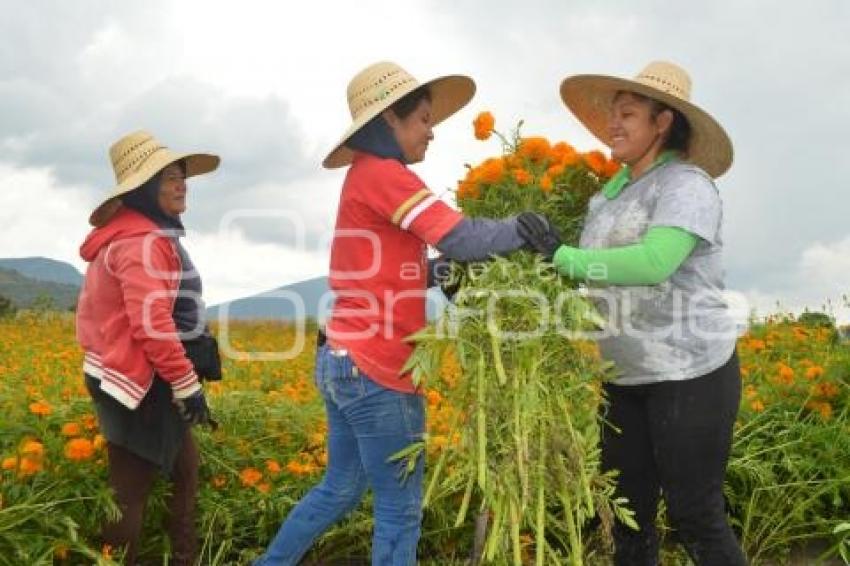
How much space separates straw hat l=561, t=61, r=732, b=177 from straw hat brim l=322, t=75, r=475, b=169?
1.25 ft

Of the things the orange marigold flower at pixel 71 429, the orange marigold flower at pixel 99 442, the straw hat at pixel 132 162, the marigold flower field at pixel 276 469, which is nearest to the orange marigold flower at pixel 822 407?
the marigold flower field at pixel 276 469

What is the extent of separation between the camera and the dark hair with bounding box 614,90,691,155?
3.02 metres

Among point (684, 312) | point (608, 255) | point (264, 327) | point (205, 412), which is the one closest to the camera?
point (608, 255)

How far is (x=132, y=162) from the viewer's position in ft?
12.1

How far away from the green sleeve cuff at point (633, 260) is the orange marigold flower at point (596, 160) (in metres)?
0.51

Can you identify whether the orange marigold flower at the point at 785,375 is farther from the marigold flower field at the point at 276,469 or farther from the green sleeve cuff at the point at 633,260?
the green sleeve cuff at the point at 633,260

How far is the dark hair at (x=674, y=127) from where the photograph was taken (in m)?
3.02

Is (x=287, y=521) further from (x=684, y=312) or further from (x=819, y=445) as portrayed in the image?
(x=819, y=445)

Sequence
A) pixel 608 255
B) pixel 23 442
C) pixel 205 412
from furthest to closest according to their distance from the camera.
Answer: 1. pixel 23 442
2. pixel 205 412
3. pixel 608 255

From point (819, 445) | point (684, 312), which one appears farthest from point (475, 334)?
point (819, 445)

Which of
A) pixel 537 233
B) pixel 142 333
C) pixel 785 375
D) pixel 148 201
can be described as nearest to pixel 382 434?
pixel 537 233

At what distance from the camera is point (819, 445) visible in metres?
4.59

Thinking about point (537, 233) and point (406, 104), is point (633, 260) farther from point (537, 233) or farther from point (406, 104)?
point (406, 104)

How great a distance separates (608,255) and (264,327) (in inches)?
494
